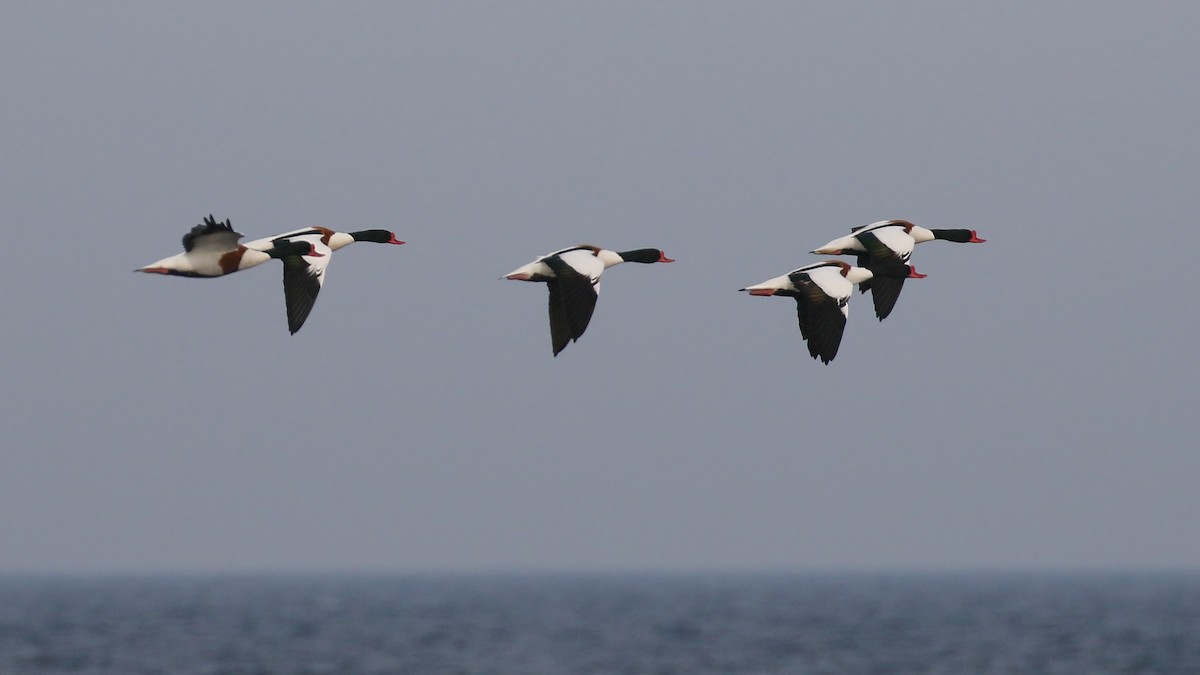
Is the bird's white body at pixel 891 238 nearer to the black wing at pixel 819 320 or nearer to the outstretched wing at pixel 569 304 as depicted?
the black wing at pixel 819 320

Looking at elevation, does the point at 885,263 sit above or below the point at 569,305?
above

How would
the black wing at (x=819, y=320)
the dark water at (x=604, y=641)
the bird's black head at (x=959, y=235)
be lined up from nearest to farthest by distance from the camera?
the black wing at (x=819, y=320)
the bird's black head at (x=959, y=235)
the dark water at (x=604, y=641)

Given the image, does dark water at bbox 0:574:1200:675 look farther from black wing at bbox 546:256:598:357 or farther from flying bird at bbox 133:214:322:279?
flying bird at bbox 133:214:322:279

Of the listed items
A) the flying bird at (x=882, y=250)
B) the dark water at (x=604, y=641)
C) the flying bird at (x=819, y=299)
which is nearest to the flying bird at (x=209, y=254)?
the flying bird at (x=819, y=299)

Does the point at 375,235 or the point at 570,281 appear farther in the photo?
the point at 375,235

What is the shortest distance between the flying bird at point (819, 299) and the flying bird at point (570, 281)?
204cm

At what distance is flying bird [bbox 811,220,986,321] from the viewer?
72.4 feet

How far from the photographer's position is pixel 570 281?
61.8ft

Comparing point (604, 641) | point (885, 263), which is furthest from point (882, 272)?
point (604, 641)

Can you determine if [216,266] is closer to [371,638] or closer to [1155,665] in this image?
[1155,665]

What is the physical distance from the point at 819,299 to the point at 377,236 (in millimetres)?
6025

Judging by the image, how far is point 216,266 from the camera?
17516 mm

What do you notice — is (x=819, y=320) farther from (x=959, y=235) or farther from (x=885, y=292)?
(x=959, y=235)

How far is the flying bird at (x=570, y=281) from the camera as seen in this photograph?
18.4 meters
